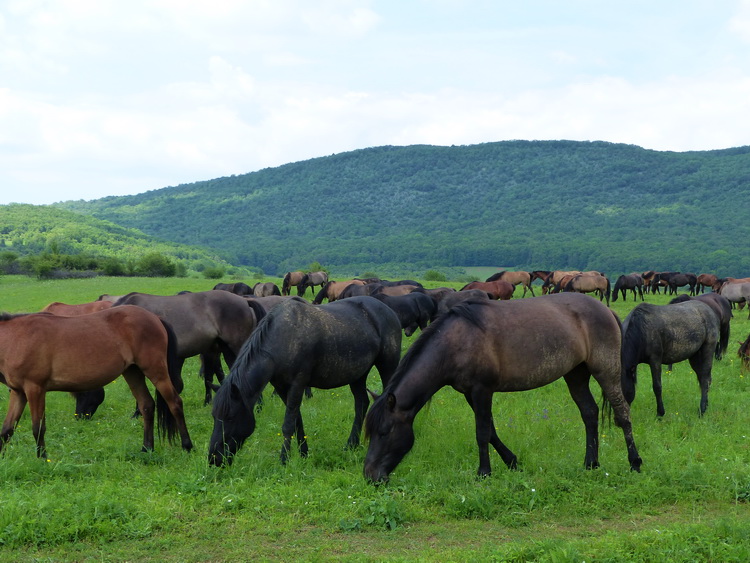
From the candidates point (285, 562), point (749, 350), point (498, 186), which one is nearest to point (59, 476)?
point (285, 562)

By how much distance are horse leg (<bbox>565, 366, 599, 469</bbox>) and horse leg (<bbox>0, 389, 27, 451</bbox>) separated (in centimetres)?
641

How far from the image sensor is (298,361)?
738cm

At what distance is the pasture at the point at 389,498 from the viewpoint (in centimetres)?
501

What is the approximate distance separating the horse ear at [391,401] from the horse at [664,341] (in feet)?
15.9

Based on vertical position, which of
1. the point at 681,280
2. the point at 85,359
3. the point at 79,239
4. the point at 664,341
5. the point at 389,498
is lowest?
the point at 681,280

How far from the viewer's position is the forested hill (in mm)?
109062

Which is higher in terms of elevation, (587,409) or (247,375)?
(247,375)

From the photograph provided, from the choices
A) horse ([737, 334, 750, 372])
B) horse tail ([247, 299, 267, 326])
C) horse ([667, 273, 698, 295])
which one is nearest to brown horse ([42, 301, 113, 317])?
horse tail ([247, 299, 267, 326])

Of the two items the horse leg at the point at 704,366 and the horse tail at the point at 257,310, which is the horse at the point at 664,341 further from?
the horse tail at the point at 257,310

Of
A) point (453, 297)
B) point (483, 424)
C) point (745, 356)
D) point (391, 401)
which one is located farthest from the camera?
point (453, 297)

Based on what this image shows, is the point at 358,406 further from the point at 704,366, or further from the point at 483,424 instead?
the point at 704,366

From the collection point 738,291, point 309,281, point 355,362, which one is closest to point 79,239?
point 309,281

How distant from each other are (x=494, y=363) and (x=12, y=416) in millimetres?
5479

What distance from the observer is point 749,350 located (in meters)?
12.6
